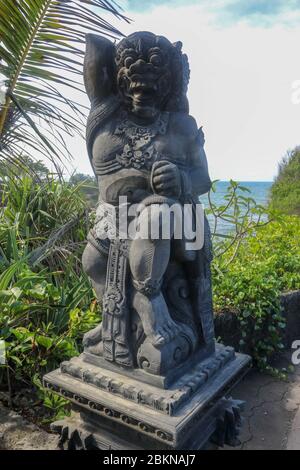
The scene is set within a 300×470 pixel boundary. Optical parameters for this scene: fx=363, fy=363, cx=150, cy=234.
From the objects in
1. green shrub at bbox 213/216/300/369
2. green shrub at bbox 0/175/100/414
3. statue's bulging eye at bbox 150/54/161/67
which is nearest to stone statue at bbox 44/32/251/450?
statue's bulging eye at bbox 150/54/161/67

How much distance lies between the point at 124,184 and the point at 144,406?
3.10ft

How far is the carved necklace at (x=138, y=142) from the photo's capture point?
1.61m

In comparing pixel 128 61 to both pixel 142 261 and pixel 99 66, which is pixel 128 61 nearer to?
pixel 99 66

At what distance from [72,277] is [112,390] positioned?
1.83 m

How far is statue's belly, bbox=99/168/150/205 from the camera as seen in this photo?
162 cm

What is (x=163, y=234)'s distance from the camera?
1.55 m

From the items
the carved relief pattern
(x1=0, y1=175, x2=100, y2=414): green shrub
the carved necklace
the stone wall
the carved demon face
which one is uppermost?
the carved demon face

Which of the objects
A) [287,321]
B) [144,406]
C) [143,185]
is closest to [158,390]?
[144,406]

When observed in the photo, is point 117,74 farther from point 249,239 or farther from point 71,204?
point 249,239

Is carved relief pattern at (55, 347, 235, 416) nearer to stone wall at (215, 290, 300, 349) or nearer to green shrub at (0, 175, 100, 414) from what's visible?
green shrub at (0, 175, 100, 414)

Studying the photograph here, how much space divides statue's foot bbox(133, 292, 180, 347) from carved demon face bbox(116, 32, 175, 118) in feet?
2.73

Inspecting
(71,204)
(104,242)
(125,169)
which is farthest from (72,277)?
(125,169)

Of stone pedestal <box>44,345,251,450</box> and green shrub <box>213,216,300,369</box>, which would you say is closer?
stone pedestal <box>44,345,251,450</box>

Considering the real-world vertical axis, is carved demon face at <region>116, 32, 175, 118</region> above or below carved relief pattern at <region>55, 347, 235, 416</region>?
above
